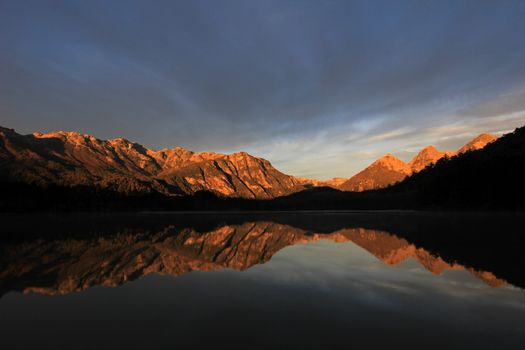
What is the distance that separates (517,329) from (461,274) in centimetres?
1004

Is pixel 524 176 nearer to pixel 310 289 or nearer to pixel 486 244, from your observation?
pixel 486 244

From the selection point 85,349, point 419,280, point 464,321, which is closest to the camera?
point 85,349

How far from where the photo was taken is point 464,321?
13.3 metres

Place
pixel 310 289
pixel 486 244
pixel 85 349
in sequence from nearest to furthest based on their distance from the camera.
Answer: pixel 85 349
pixel 310 289
pixel 486 244

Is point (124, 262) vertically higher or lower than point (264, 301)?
higher

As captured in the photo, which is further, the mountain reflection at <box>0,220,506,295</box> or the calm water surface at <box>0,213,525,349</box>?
the mountain reflection at <box>0,220,506,295</box>

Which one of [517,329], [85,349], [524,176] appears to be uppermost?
[524,176]

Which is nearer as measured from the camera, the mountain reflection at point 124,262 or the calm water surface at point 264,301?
the calm water surface at point 264,301

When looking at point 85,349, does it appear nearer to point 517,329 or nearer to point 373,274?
point 517,329

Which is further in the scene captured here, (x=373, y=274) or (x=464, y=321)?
(x=373, y=274)

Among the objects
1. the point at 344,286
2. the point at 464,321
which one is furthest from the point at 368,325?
the point at 344,286

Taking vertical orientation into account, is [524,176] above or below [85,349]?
above

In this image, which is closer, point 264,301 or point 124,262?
point 264,301

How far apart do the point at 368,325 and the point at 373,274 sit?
1076cm
